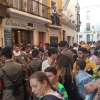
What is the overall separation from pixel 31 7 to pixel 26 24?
1390mm

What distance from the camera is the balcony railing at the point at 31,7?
14.0 m

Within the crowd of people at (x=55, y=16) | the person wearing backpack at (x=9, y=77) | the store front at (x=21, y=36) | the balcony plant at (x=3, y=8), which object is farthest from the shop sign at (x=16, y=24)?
the person wearing backpack at (x=9, y=77)

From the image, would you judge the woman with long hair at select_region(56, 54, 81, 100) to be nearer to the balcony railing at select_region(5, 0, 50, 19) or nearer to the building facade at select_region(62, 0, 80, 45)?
the balcony railing at select_region(5, 0, 50, 19)

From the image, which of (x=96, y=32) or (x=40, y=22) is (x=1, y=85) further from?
(x=96, y=32)

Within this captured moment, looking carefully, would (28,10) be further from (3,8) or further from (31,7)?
(3,8)

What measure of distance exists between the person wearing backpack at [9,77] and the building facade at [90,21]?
171 feet

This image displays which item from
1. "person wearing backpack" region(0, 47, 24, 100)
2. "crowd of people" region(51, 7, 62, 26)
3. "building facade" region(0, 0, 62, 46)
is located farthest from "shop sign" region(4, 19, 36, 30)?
"person wearing backpack" region(0, 47, 24, 100)

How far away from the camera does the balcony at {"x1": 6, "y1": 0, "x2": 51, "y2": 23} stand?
13.3 metres

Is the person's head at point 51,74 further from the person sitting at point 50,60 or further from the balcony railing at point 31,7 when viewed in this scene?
the balcony railing at point 31,7

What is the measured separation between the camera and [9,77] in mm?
4207

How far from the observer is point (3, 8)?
11.6 meters

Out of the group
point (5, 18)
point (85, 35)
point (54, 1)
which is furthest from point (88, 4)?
point (5, 18)

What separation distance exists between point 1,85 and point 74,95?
4.77 ft

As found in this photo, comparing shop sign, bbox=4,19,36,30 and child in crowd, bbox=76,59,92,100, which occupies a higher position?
shop sign, bbox=4,19,36,30
